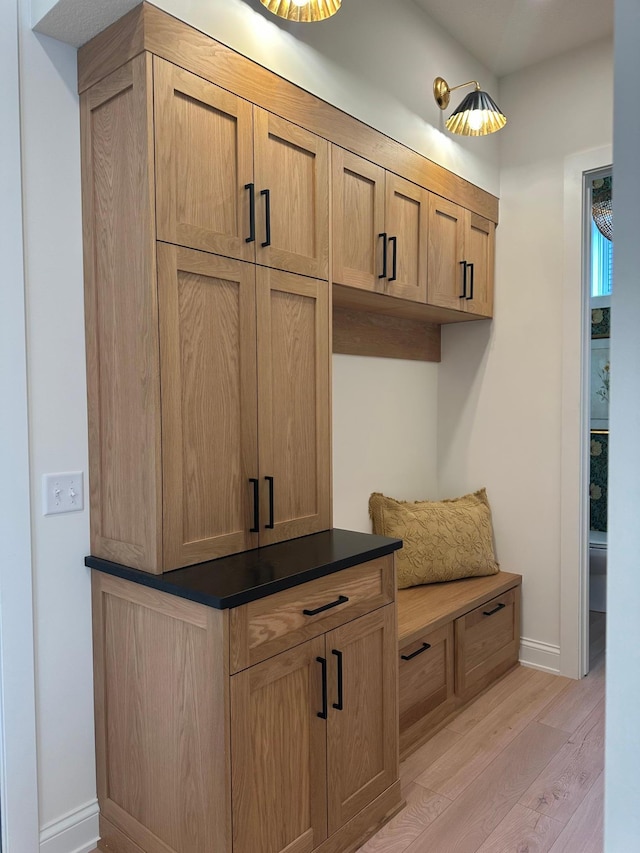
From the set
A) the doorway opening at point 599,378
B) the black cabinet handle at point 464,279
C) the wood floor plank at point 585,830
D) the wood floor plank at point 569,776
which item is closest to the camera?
the wood floor plank at point 585,830

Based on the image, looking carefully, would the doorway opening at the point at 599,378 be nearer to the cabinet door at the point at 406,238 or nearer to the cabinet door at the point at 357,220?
the cabinet door at the point at 406,238

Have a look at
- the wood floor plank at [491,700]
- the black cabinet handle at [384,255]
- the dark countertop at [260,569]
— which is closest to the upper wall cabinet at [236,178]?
the black cabinet handle at [384,255]

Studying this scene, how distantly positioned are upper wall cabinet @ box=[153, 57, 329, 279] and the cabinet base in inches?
66.9

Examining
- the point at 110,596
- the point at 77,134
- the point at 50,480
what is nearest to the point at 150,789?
the point at 110,596

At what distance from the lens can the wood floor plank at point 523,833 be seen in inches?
72.2

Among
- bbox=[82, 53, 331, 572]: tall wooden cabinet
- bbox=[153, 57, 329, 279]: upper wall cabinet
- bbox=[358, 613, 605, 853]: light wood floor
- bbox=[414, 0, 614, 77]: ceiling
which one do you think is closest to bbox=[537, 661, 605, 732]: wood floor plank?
bbox=[358, 613, 605, 853]: light wood floor

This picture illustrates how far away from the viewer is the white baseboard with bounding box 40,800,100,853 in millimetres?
1727

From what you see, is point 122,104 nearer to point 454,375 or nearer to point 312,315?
point 312,315

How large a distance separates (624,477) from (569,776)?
6.81ft

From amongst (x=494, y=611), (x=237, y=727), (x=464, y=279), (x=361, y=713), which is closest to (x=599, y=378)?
(x=464, y=279)

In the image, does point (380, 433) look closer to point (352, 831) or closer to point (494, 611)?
point (494, 611)

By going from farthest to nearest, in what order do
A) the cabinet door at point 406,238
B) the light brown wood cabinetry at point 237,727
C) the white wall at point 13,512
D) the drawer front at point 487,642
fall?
the drawer front at point 487,642 → the cabinet door at point 406,238 → the white wall at point 13,512 → the light brown wood cabinetry at point 237,727

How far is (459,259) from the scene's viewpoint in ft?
9.46

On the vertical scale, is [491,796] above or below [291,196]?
below
